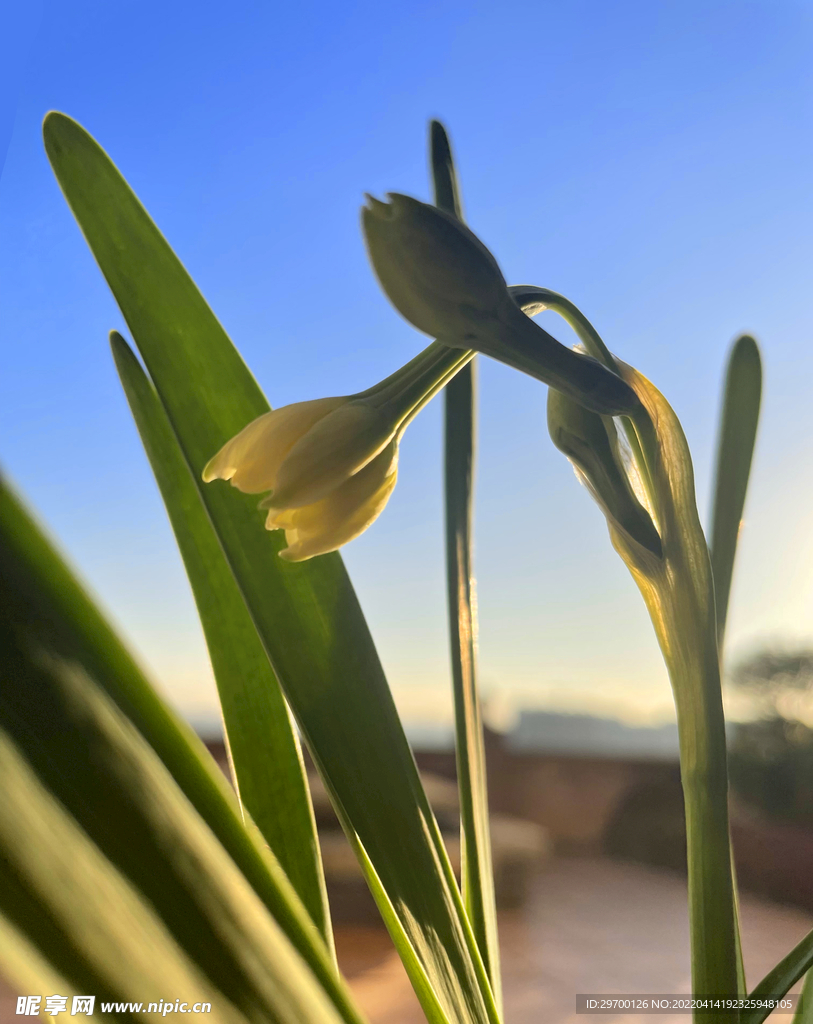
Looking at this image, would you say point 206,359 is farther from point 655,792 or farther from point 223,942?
point 655,792

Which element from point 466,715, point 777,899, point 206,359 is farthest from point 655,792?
point 206,359

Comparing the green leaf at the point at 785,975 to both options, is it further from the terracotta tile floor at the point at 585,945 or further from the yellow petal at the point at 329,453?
the terracotta tile floor at the point at 585,945

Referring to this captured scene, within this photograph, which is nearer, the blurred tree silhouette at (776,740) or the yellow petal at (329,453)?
the yellow petal at (329,453)

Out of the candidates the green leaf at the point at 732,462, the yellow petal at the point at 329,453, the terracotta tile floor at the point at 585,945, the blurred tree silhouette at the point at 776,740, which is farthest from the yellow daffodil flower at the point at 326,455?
the blurred tree silhouette at the point at 776,740

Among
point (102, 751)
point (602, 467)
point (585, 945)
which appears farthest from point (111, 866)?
point (585, 945)

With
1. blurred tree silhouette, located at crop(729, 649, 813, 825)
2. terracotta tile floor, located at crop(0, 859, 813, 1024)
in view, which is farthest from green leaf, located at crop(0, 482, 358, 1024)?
blurred tree silhouette, located at crop(729, 649, 813, 825)

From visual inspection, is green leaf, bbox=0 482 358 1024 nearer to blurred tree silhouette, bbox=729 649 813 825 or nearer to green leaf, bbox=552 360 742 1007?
green leaf, bbox=552 360 742 1007

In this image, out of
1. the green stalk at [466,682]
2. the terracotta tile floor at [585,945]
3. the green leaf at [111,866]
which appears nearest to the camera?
the green leaf at [111,866]
